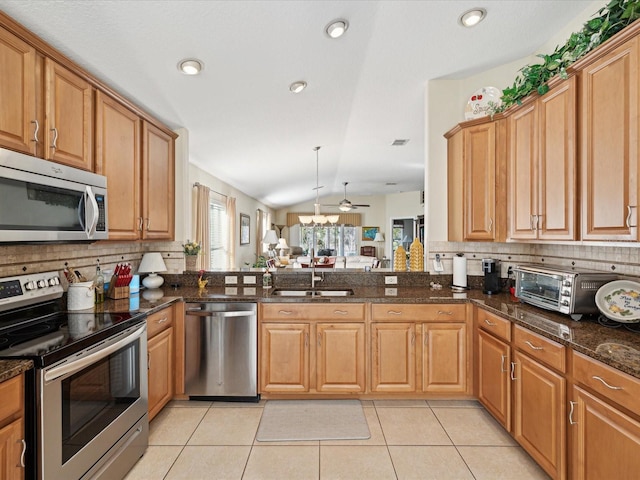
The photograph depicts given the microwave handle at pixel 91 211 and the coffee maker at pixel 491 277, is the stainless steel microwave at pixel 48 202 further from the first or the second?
the coffee maker at pixel 491 277

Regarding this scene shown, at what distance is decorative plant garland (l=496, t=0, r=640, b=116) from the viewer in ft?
5.26

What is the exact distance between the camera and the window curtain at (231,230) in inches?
251

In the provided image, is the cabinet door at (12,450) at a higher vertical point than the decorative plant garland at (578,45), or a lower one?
lower

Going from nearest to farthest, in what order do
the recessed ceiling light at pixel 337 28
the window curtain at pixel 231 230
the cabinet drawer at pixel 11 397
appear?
the cabinet drawer at pixel 11 397
the recessed ceiling light at pixel 337 28
the window curtain at pixel 231 230

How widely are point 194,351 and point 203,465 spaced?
86cm

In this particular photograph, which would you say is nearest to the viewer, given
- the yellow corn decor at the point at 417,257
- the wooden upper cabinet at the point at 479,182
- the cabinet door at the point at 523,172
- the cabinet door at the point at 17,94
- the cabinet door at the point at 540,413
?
the cabinet door at the point at 17,94

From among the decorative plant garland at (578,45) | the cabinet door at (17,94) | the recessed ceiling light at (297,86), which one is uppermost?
the recessed ceiling light at (297,86)

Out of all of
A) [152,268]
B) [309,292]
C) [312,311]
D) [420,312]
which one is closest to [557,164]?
[420,312]

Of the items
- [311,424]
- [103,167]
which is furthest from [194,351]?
[103,167]

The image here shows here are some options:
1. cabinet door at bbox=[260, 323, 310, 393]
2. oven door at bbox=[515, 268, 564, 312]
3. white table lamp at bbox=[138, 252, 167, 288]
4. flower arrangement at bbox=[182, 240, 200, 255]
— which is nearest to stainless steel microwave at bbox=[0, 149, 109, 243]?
white table lamp at bbox=[138, 252, 167, 288]

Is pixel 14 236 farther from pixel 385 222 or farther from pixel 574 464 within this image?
pixel 385 222

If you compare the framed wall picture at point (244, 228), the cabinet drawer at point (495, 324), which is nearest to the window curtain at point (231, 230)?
the framed wall picture at point (244, 228)

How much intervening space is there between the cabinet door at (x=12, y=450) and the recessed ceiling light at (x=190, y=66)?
217cm

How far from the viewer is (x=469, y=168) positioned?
111 inches
